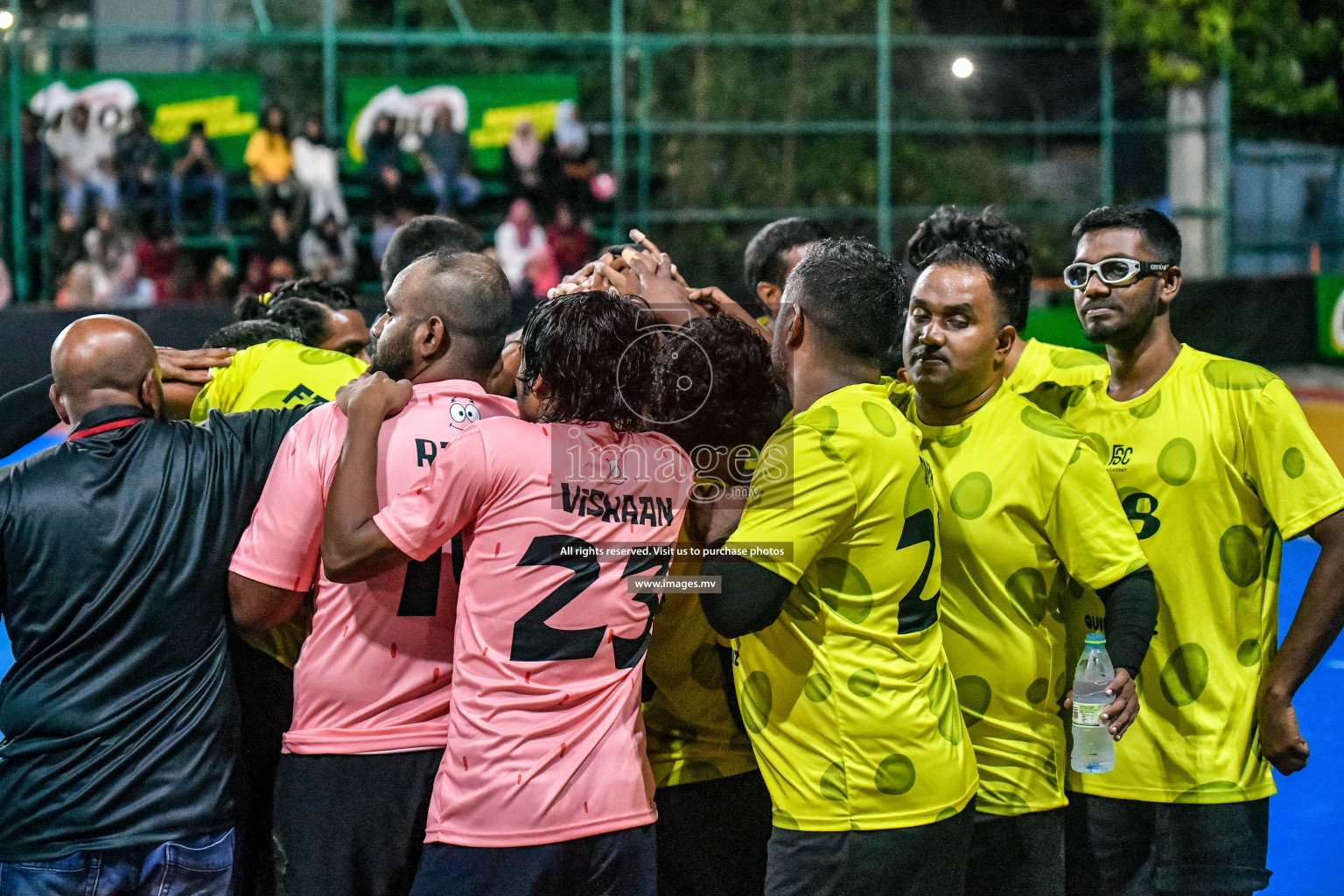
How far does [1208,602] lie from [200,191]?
14089mm

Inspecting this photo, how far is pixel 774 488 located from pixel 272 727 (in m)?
1.68

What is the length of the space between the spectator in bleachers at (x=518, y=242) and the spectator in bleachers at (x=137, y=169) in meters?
4.11

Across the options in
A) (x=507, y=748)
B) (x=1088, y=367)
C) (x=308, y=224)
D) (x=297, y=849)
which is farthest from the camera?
(x=308, y=224)

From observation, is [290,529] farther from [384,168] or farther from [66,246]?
[66,246]

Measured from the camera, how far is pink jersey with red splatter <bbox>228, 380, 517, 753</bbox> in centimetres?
296

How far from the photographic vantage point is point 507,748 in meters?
2.68

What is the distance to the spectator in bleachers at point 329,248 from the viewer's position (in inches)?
566

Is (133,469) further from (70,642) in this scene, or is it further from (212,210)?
(212,210)

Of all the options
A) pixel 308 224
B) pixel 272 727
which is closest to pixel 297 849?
pixel 272 727

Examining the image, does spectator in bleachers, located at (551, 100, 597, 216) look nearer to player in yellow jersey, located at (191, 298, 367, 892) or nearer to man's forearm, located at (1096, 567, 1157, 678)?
player in yellow jersey, located at (191, 298, 367, 892)

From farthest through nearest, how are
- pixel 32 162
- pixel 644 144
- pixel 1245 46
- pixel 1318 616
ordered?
pixel 1245 46, pixel 644 144, pixel 32 162, pixel 1318 616

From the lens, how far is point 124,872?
9.87ft

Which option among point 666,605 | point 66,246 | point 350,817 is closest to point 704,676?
point 666,605

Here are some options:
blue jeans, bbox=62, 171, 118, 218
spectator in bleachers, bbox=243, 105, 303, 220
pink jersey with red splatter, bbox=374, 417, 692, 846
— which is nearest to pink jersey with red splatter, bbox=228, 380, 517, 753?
pink jersey with red splatter, bbox=374, 417, 692, 846
